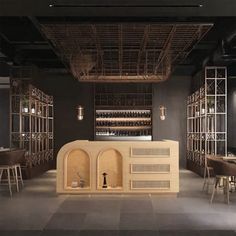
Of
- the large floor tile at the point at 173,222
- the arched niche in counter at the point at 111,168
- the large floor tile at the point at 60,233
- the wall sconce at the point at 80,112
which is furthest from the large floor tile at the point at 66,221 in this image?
the wall sconce at the point at 80,112

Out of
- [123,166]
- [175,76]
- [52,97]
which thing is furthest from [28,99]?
[175,76]

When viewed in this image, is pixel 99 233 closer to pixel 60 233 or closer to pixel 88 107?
pixel 60 233

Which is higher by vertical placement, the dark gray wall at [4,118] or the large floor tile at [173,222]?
the dark gray wall at [4,118]

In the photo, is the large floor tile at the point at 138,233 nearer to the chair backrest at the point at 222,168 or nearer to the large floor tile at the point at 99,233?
the large floor tile at the point at 99,233

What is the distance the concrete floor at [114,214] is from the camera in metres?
5.90

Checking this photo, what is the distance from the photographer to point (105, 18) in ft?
25.2

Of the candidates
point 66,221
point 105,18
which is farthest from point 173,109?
point 66,221

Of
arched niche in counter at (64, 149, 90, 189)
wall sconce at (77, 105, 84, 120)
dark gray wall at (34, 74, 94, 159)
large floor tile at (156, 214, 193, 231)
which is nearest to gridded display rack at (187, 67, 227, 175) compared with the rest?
wall sconce at (77, 105, 84, 120)

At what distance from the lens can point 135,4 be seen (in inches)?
262

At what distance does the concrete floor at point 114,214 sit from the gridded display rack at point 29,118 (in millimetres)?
2553

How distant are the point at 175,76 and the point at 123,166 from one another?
7.08 m

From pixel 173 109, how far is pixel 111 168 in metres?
6.64

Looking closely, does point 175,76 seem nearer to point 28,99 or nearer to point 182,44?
point 28,99

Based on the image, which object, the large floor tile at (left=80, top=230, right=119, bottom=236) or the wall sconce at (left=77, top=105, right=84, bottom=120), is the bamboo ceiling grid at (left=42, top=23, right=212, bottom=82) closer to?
the wall sconce at (left=77, top=105, right=84, bottom=120)
